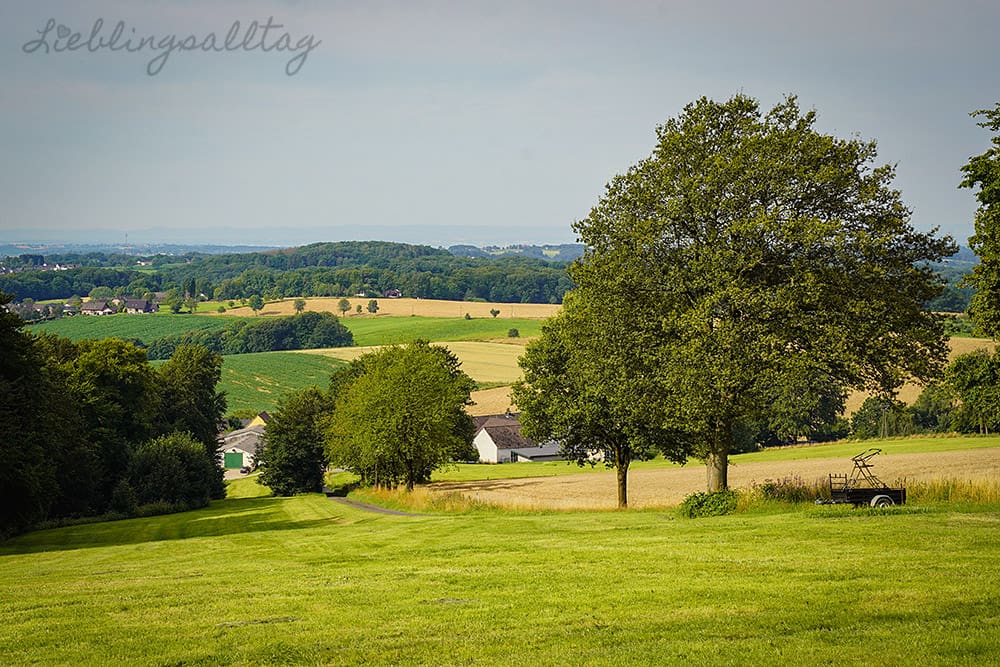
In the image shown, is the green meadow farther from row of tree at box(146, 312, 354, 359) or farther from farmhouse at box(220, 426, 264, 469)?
farmhouse at box(220, 426, 264, 469)

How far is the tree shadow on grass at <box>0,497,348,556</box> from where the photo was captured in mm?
38312

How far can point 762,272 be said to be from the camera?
26844 mm

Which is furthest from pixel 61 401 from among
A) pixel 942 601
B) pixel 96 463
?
pixel 942 601

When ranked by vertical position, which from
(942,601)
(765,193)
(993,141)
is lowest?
(942,601)

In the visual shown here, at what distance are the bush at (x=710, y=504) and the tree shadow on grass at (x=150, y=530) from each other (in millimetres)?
19206

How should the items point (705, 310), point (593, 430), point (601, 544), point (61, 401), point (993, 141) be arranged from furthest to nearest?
point (61, 401) → point (593, 430) → point (993, 141) → point (705, 310) → point (601, 544)

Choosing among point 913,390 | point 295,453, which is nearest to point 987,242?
point 295,453

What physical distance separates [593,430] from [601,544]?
21362 millimetres

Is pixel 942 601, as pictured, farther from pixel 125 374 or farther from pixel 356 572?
pixel 125 374

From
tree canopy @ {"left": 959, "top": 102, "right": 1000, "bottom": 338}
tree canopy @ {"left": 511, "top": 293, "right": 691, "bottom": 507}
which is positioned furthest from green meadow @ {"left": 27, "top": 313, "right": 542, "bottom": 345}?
tree canopy @ {"left": 959, "top": 102, "right": 1000, "bottom": 338}

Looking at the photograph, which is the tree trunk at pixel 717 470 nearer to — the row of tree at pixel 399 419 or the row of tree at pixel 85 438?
the row of tree at pixel 85 438

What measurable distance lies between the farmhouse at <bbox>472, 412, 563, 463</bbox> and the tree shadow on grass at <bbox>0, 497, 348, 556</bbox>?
222 ft

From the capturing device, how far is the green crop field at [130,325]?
17150 centimetres

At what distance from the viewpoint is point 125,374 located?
2662 inches
